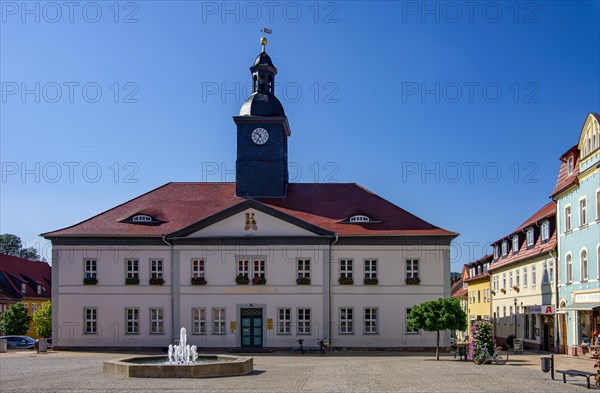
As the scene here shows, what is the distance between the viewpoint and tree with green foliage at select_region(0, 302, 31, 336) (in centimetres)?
6194

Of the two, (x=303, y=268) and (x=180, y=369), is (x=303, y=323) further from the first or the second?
(x=180, y=369)

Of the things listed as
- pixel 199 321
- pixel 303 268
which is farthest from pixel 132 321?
pixel 303 268

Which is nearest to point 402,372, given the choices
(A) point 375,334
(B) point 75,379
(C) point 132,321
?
(B) point 75,379

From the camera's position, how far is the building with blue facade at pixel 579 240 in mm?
35250

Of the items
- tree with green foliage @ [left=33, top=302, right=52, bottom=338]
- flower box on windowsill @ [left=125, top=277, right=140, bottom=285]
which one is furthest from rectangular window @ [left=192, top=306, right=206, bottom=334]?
tree with green foliage @ [left=33, top=302, right=52, bottom=338]

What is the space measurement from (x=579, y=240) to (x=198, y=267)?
20.2 meters

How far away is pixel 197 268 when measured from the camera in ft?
145

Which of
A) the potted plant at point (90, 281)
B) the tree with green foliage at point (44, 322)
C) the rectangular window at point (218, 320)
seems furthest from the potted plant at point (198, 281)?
the tree with green foliage at point (44, 322)

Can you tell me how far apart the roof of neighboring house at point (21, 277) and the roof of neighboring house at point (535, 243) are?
43.8m

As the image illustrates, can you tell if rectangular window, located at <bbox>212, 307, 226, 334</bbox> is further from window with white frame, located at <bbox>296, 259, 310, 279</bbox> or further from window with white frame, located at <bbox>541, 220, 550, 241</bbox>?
window with white frame, located at <bbox>541, 220, 550, 241</bbox>

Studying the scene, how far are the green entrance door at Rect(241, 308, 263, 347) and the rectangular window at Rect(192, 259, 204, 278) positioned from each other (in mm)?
3144

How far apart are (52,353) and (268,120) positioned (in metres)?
18.1

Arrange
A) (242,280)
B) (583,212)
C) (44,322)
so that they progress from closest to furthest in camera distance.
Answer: (583,212) < (242,280) < (44,322)

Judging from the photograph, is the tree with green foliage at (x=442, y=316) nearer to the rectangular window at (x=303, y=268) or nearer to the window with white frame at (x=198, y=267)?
the rectangular window at (x=303, y=268)
